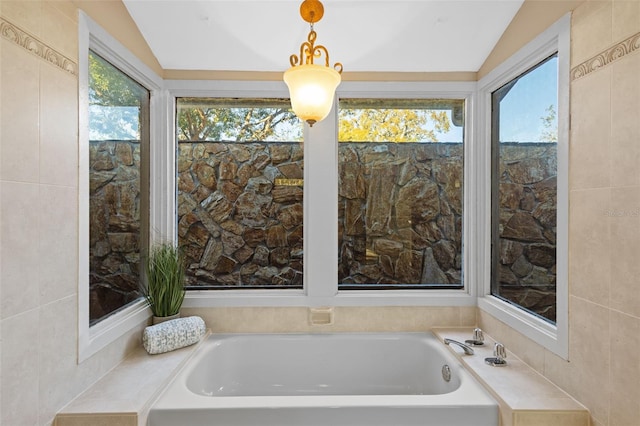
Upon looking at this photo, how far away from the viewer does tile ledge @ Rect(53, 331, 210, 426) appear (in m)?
1.29

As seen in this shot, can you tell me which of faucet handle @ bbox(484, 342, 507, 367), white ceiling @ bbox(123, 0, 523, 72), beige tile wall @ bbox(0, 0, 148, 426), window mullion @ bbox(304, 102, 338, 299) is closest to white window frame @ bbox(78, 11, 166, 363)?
beige tile wall @ bbox(0, 0, 148, 426)

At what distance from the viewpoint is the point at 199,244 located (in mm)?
2250

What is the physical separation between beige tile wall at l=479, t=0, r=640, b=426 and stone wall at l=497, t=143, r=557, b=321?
0.19m

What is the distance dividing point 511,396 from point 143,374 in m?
1.54

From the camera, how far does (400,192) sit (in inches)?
88.7

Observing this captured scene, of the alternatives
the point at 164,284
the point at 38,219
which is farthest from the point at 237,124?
the point at 38,219

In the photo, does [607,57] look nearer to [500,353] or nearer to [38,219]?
[500,353]

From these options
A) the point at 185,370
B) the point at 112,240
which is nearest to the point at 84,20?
the point at 112,240

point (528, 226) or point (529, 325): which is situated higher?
point (528, 226)

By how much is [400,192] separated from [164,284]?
1483mm

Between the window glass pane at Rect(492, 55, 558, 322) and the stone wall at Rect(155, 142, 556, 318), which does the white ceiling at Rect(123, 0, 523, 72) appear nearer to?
the window glass pane at Rect(492, 55, 558, 322)

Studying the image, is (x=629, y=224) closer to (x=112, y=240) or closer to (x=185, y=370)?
(x=185, y=370)

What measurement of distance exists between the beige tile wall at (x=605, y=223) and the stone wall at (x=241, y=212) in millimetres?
1416

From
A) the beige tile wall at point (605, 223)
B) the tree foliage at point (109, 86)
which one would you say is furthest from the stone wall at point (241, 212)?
the beige tile wall at point (605, 223)
